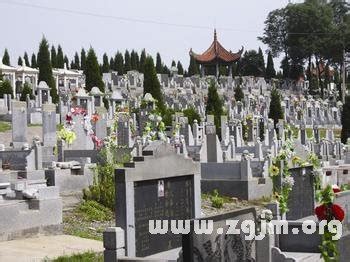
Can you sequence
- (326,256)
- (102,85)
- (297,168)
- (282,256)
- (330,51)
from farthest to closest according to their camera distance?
1. (330,51)
2. (102,85)
3. (297,168)
4. (282,256)
5. (326,256)

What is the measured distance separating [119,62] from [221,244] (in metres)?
72.4

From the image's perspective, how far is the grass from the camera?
12617 mm

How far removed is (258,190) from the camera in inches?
Result: 760

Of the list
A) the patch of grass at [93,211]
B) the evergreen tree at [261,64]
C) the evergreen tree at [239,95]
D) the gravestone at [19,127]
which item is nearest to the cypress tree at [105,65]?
the evergreen tree at [239,95]

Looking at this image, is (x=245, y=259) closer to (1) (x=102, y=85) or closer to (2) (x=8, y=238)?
(2) (x=8, y=238)

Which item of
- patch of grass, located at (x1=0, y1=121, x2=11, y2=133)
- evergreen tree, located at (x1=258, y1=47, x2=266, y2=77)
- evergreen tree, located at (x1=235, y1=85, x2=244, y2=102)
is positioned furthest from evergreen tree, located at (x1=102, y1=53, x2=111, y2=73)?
patch of grass, located at (x1=0, y1=121, x2=11, y2=133)

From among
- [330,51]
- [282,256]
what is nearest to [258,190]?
[282,256]

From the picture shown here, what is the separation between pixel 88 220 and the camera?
45.4 ft

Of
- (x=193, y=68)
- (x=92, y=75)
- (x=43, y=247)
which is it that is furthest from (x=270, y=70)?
(x=43, y=247)

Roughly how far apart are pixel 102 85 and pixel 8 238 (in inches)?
1647

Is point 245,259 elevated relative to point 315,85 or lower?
lower

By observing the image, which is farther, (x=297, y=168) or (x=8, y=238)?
(x=297, y=168)

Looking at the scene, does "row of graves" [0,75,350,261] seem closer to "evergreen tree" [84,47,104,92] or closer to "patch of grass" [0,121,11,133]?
"patch of grass" [0,121,11,133]

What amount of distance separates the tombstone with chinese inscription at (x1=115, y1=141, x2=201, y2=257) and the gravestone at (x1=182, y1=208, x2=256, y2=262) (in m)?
1.60
